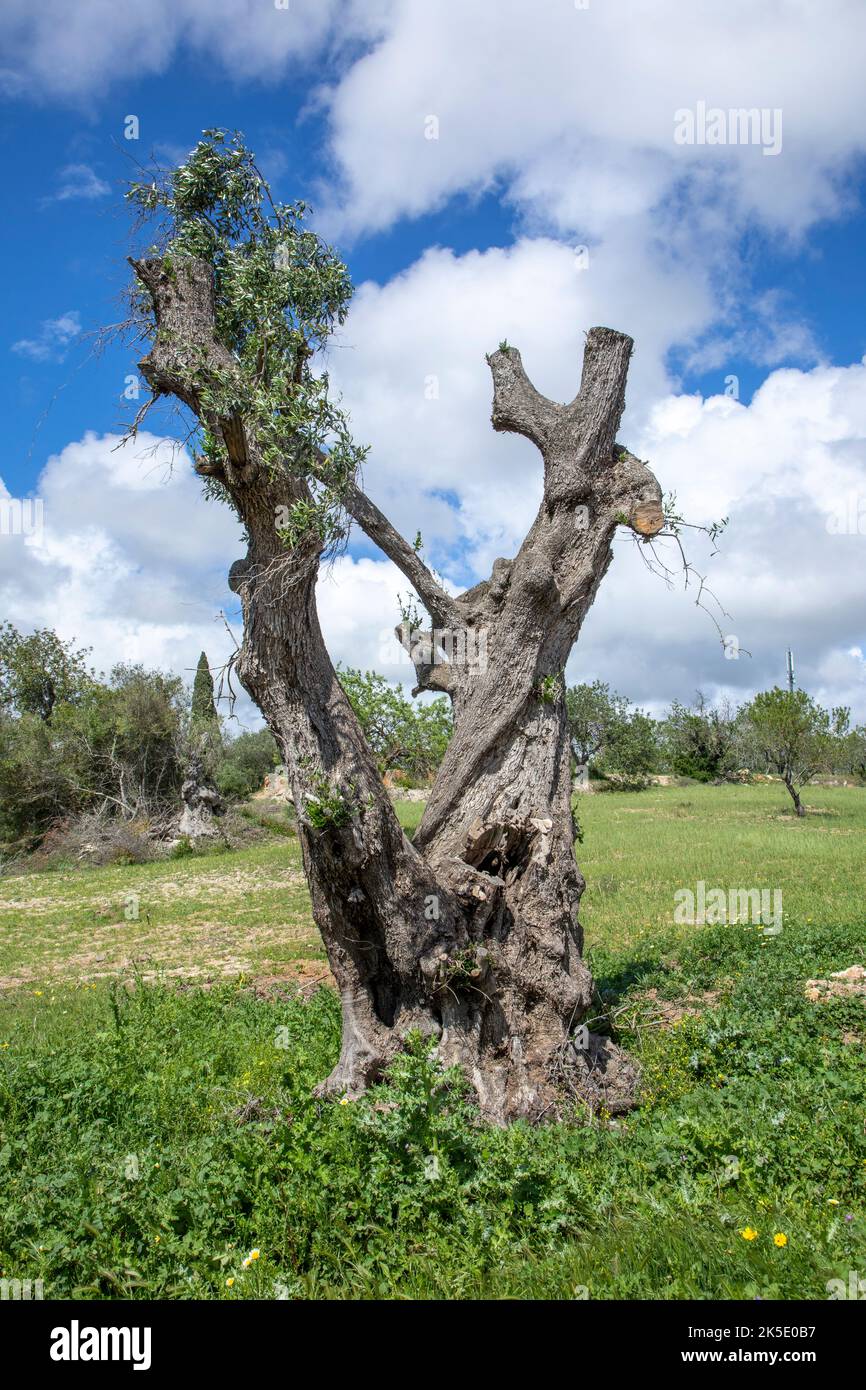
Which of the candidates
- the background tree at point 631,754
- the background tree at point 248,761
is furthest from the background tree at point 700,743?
the background tree at point 248,761

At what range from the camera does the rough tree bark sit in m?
5.94

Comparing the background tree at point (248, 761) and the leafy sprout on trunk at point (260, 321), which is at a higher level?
the leafy sprout on trunk at point (260, 321)

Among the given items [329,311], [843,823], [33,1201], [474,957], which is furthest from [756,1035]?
[843,823]

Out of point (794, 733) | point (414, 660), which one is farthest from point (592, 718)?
point (414, 660)

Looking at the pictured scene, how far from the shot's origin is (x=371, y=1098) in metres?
5.52

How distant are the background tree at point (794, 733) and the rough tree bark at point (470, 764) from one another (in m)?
28.9

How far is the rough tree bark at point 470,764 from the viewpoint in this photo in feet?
19.5

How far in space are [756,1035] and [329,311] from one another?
6.96m

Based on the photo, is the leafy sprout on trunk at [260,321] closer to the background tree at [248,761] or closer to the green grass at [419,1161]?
the green grass at [419,1161]

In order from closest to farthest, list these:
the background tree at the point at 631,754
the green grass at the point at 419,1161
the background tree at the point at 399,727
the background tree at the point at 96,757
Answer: the green grass at the point at 419,1161 < the background tree at the point at 399,727 < the background tree at the point at 96,757 < the background tree at the point at 631,754

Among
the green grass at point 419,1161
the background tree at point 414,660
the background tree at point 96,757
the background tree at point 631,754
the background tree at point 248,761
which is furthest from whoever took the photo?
the background tree at point 631,754

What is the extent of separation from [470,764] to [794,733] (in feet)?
98.6
